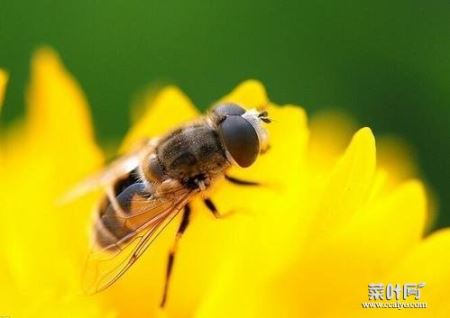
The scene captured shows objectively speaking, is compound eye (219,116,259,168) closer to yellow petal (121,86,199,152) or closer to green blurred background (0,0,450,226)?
yellow petal (121,86,199,152)

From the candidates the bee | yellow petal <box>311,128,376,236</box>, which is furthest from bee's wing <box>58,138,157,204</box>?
yellow petal <box>311,128,376,236</box>

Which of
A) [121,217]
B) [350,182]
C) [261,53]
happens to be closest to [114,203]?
[121,217]

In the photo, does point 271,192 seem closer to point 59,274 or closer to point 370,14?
point 59,274

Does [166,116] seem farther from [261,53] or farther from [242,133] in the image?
[261,53]

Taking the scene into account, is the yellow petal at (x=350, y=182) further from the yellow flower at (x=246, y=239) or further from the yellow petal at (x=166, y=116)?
the yellow petal at (x=166, y=116)

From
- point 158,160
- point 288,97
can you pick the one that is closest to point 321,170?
point 288,97

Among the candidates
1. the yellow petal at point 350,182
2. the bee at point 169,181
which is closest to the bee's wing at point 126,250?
the bee at point 169,181
